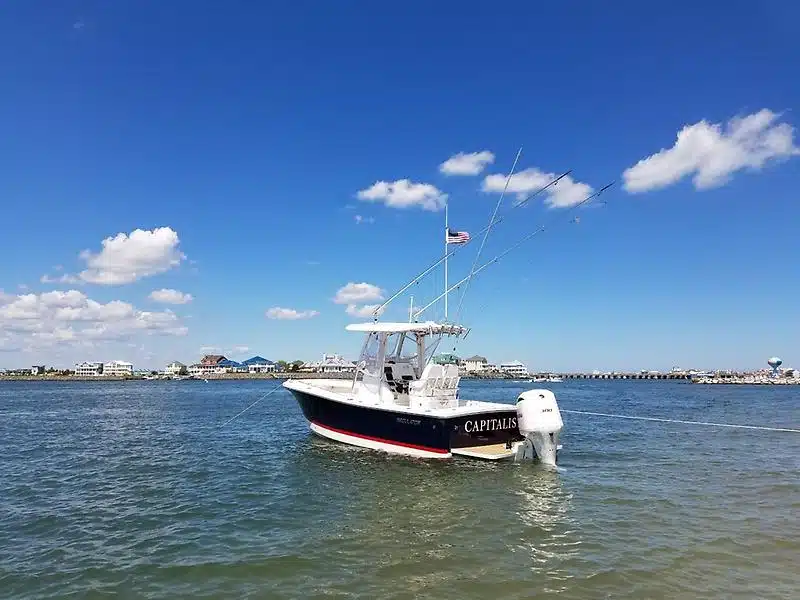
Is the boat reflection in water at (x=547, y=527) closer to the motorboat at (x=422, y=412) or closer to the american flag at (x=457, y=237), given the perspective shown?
the motorboat at (x=422, y=412)

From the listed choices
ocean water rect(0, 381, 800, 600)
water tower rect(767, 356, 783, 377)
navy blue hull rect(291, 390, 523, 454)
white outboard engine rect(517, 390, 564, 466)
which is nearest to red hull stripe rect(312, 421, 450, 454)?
navy blue hull rect(291, 390, 523, 454)

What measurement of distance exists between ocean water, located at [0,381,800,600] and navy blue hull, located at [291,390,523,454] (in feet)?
2.49

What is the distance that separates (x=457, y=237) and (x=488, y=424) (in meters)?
7.28

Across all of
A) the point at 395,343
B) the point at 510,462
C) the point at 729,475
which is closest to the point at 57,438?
the point at 395,343

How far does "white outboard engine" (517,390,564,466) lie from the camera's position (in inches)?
661

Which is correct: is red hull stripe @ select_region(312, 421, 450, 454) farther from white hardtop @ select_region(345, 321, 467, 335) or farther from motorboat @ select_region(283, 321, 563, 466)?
white hardtop @ select_region(345, 321, 467, 335)

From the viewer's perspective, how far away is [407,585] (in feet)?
27.2

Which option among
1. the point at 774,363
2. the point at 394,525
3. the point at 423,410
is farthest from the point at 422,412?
the point at 774,363

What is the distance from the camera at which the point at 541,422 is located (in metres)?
16.8

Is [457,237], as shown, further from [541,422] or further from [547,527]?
[547,527]

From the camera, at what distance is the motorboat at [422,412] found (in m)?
17.2

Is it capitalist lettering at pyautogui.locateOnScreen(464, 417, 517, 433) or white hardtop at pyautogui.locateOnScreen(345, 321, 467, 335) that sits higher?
white hardtop at pyautogui.locateOnScreen(345, 321, 467, 335)

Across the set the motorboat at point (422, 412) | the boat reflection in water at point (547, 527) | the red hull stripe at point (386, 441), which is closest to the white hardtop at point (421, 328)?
the motorboat at point (422, 412)

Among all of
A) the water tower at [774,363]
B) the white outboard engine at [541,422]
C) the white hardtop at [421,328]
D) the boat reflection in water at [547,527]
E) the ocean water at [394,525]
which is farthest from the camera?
the water tower at [774,363]
